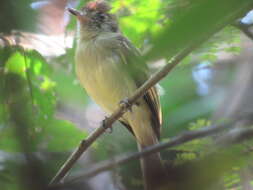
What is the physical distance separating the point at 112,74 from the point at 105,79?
2.7 inches

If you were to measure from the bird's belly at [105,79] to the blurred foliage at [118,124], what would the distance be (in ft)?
0.78

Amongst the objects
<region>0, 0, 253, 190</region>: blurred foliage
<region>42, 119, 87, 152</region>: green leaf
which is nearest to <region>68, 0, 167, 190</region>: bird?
<region>0, 0, 253, 190</region>: blurred foliage

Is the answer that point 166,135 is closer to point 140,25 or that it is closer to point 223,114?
point 223,114

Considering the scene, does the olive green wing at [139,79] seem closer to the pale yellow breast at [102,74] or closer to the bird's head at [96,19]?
the pale yellow breast at [102,74]

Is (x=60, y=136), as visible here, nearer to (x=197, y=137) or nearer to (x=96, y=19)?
(x=197, y=137)

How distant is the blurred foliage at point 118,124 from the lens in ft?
2.11

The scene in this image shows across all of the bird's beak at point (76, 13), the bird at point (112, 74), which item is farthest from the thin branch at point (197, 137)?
the bird's beak at point (76, 13)

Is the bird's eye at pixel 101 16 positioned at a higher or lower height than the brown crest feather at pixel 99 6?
lower

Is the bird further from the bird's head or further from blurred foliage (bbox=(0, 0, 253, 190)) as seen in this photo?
blurred foliage (bbox=(0, 0, 253, 190))

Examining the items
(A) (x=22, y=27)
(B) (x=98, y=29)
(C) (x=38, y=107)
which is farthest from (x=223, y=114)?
(A) (x=22, y=27)

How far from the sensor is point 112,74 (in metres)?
3.28

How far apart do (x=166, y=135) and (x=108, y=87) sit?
767 millimetres

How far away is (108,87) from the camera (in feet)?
10.9

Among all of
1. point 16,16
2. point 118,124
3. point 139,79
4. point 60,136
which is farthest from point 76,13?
point 16,16
